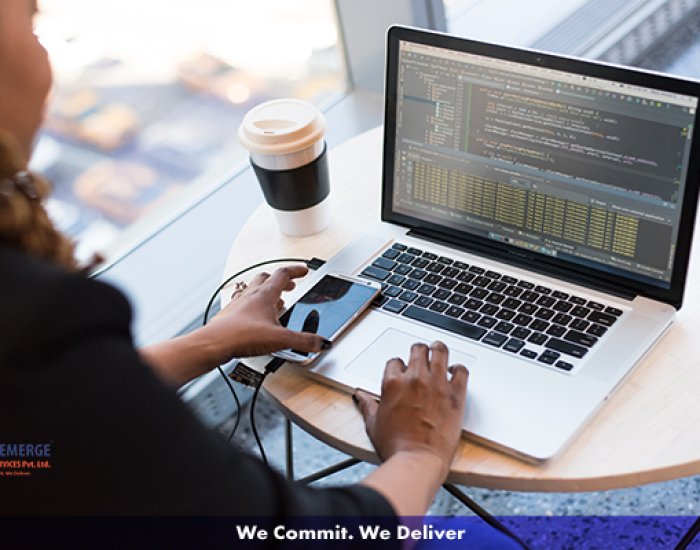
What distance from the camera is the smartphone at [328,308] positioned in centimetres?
117

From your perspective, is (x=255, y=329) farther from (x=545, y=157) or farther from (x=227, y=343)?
(x=545, y=157)

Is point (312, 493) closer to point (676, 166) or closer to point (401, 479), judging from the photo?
point (401, 479)

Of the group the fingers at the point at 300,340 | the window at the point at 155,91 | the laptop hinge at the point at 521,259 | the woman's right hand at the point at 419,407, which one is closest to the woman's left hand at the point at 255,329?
the fingers at the point at 300,340

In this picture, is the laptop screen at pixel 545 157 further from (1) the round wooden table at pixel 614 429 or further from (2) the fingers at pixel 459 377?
(2) the fingers at pixel 459 377

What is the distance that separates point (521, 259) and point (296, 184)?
13.7 inches

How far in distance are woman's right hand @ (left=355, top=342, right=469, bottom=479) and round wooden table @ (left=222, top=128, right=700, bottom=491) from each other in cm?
3

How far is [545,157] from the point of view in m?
1.18

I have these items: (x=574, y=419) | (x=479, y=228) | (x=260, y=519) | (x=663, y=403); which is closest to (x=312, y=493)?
(x=260, y=519)

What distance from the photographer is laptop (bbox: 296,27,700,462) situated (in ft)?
3.50

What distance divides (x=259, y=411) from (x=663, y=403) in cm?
118

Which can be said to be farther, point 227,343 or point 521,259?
point 521,259

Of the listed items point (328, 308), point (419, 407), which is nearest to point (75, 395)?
point (419, 407)

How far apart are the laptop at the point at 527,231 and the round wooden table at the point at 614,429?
20 mm

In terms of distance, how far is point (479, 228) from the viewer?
4.19 ft
